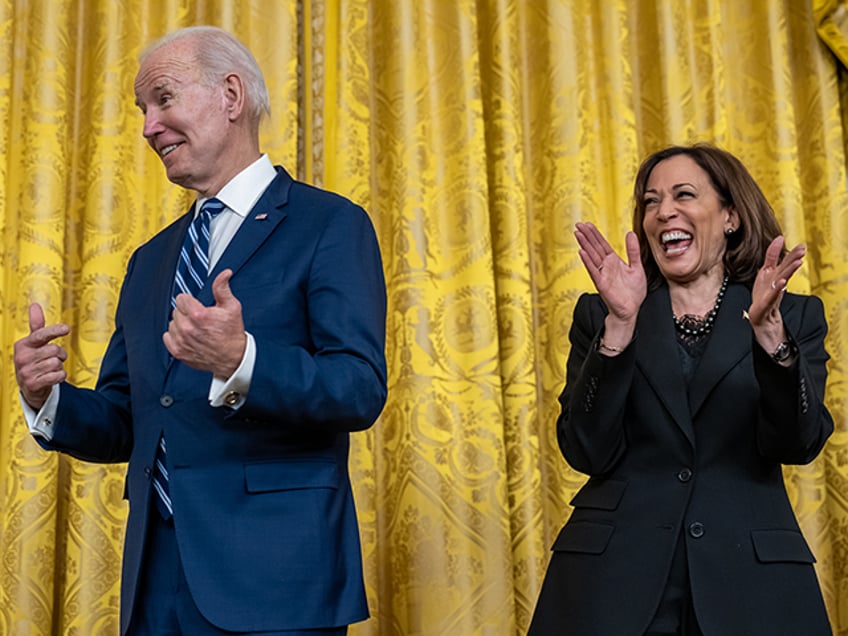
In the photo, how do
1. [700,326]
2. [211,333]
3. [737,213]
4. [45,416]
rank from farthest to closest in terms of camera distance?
[737,213] < [700,326] < [45,416] < [211,333]

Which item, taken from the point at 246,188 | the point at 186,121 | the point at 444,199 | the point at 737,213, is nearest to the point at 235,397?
the point at 246,188

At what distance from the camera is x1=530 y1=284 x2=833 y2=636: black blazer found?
1.78 meters

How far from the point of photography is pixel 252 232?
1.78 meters

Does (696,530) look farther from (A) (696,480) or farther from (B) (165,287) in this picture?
(B) (165,287)

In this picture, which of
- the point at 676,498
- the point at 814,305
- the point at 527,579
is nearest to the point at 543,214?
the point at 527,579

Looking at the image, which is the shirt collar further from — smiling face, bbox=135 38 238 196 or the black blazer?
the black blazer

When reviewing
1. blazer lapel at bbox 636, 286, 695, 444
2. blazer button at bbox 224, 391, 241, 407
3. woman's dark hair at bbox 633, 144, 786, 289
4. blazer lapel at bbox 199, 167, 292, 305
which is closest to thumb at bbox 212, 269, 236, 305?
→ blazer button at bbox 224, 391, 241, 407

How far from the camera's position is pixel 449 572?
2.84m

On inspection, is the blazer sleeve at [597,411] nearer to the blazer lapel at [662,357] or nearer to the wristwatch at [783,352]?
the blazer lapel at [662,357]

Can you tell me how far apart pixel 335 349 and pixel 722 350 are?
694 millimetres

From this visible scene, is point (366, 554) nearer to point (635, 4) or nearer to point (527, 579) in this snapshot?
point (527, 579)

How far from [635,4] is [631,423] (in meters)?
1.75

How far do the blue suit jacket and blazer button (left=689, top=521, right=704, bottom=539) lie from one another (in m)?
0.53

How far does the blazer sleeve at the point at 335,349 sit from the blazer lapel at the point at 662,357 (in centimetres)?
49
